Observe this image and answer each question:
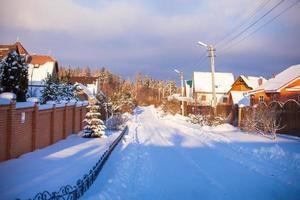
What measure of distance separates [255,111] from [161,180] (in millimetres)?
15876

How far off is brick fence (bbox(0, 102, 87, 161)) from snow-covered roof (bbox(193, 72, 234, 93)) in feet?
175

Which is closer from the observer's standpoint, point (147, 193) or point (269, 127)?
point (147, 193)

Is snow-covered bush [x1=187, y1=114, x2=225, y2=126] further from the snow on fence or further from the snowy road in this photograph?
the snowy road

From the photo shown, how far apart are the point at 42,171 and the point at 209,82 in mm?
66027

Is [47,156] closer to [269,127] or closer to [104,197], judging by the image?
[104,197]

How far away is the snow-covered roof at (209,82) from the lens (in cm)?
7338

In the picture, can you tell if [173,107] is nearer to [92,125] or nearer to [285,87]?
[285,87]

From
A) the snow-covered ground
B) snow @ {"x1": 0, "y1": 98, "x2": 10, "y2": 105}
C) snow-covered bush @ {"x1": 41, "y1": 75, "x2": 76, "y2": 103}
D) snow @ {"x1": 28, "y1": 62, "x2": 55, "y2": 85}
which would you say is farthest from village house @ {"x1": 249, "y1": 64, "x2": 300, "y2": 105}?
snow @ {"x1": 28, "y1": 62, "x2": 55, "y2": 85}

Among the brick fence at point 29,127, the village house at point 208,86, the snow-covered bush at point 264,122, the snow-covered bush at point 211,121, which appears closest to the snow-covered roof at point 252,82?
the village house at point 208,86

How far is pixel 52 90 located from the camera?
96.1ft

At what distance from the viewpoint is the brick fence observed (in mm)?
12223

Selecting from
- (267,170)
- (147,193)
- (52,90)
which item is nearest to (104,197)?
(147,193)

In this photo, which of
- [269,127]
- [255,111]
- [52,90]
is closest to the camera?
[269,127]

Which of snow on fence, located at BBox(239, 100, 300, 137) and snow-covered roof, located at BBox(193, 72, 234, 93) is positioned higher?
A: snow-covered roof, located at BBox(193, 72, 234, 93)
